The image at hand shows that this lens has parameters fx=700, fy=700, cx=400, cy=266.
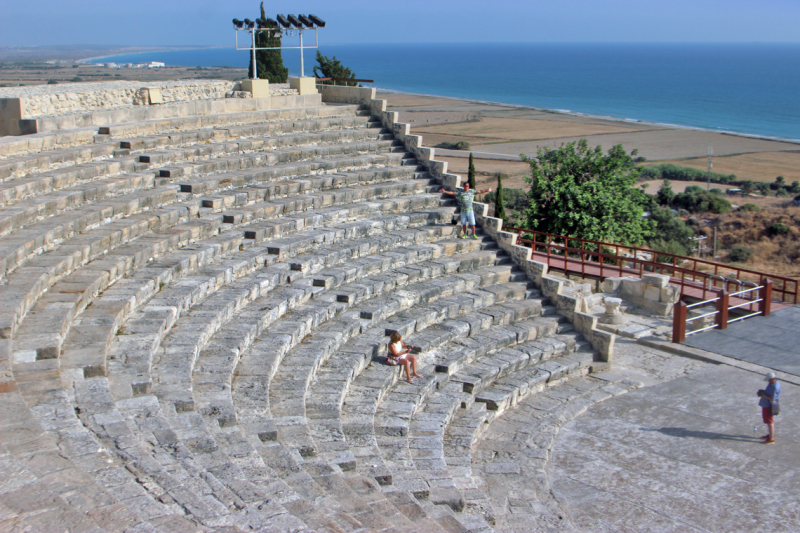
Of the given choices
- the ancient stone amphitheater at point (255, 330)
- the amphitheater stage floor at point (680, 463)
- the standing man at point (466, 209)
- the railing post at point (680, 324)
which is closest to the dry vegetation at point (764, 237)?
the railing post at point (680, 324)

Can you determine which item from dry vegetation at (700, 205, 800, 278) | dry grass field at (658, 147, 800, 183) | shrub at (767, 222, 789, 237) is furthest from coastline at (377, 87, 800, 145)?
shrub at (767, 222, 789, 237)

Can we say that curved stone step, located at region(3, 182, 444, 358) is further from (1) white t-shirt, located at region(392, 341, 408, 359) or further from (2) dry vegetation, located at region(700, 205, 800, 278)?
(2) dry vegetation, located at region(700, 205, 800, 278)

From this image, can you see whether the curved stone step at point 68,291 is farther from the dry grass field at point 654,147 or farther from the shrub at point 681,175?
the shrub at point 681,175

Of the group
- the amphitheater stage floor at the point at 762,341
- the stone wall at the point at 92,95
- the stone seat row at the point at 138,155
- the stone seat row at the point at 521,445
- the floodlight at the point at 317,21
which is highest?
the floodlight at the point at 317,21

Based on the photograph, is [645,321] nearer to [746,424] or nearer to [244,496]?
[746,424]

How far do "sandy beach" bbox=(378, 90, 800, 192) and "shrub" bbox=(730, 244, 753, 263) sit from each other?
20070 mm

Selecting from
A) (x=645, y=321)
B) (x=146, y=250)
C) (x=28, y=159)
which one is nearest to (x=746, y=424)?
(x=645, y=321)

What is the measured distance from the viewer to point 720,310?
1328 cm

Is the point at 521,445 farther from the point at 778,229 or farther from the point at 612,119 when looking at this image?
the point at 612,119

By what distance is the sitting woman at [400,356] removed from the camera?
9.48 meters

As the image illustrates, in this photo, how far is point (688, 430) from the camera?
9531 mm

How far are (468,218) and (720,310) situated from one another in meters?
5.08

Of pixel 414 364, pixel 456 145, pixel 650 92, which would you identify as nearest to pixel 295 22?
pixel 414 364

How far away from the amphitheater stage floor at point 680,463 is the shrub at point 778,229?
71.0 ft
